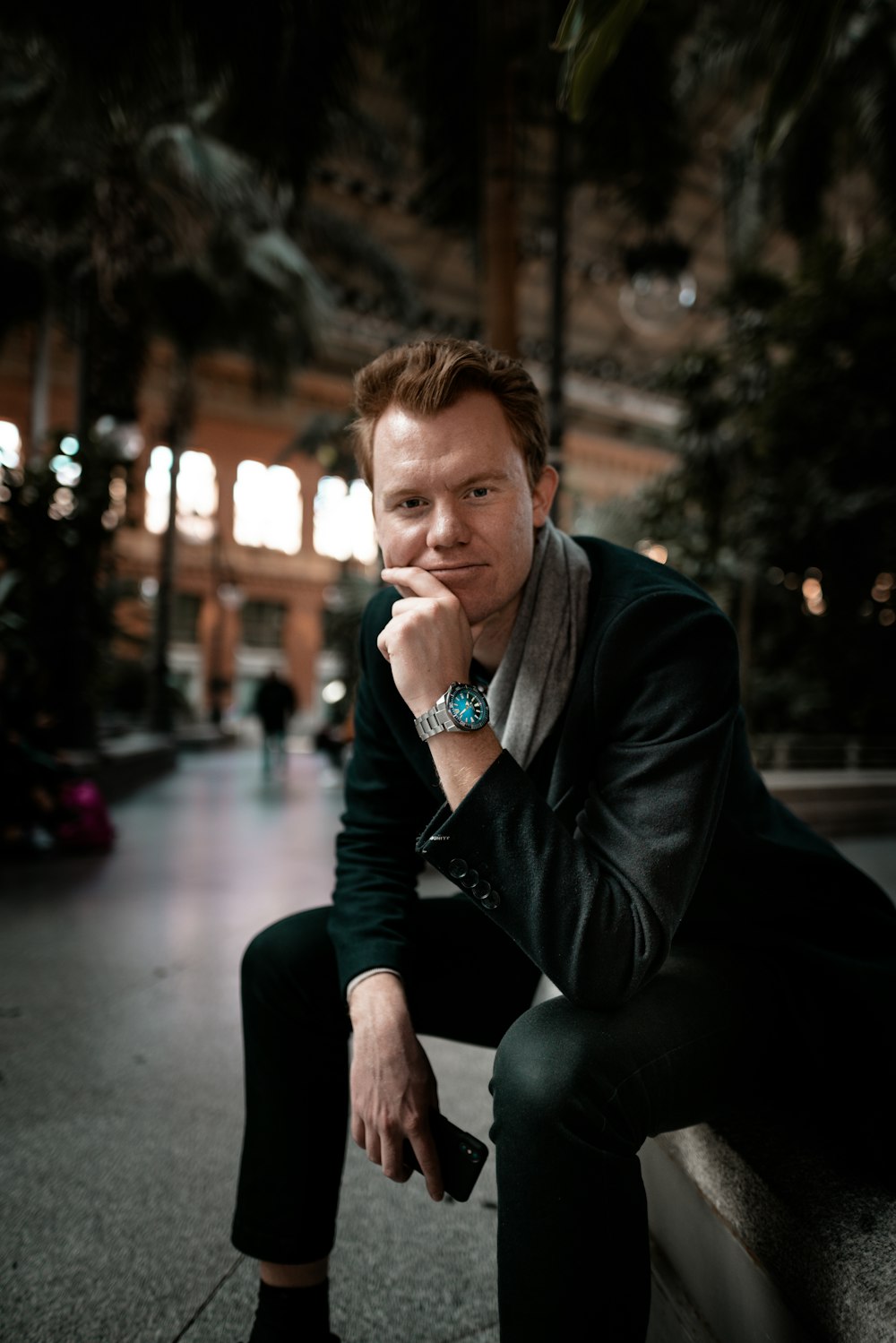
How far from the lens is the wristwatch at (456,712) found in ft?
3.61

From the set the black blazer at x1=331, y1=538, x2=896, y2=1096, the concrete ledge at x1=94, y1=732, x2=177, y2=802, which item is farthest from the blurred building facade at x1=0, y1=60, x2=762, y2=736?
the black blazer at x1=331, y1=538, x2=896, y2=1096

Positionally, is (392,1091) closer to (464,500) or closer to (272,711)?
(464,500)

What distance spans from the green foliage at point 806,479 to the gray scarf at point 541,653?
702 cm

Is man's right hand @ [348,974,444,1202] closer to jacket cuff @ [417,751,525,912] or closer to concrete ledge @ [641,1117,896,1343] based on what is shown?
jacket cuff @ [417,751,525,912]

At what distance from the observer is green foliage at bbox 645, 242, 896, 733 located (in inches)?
314

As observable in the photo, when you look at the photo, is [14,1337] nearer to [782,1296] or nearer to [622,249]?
[782,1296]

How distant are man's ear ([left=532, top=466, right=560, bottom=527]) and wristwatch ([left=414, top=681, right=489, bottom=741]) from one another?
1.25 feet

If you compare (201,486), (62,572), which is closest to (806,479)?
(62,572)

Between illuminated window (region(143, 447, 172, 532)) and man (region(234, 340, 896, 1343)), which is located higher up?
illuminated window (region(143, 447, 172, 532))

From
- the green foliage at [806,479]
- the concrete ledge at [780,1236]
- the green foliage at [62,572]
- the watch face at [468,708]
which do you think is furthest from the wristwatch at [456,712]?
the green foliage at [806,479]

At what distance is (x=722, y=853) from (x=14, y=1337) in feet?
4.53

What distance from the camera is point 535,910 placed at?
99cm

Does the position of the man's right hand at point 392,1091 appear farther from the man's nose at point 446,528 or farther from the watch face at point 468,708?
the man's nose at point 446,528

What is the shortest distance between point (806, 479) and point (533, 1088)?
8.49m
